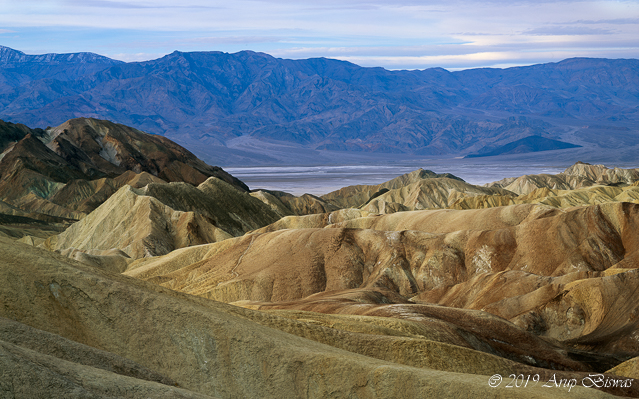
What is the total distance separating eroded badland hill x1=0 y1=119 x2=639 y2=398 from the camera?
2378 cm

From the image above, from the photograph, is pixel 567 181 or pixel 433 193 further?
pixel 567 181

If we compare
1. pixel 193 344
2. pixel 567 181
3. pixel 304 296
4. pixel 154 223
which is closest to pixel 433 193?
pixel 567 181

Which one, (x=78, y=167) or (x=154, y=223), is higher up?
(x=78, y=167)

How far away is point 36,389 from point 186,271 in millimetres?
47350

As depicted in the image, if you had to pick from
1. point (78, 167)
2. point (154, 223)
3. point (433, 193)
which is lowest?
point (433, 193)

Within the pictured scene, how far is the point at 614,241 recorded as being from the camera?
6075 cm

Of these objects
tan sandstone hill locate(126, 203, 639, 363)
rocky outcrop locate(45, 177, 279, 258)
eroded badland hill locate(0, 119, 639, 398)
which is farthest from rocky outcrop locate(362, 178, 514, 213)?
tan sandstone hill locate(126, 203, 639, 363)

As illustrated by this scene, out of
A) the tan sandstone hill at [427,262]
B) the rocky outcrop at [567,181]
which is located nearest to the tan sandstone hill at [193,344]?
the tan sandstone hill at [427,262]

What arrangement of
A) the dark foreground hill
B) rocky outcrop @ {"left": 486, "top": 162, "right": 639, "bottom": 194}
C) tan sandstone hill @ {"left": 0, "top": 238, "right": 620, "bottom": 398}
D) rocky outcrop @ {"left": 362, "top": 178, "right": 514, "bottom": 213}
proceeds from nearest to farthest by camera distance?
tan sandstone hill @ {"left": 0, "top": 238, "right": 620, "bottom": 398} → the dark foreground hill → rocky outcrop @ {"left": 362, "top": 178, "right": 514, "bottom": 213} → rocky outcrop @ {"left": 486, "top": 162, "right": 639, "bottom": 194}

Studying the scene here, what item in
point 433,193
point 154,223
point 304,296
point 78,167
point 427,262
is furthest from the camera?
point 433,193

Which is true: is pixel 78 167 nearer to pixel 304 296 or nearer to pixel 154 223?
pixel 154 223

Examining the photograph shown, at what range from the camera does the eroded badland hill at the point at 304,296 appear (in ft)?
78.0

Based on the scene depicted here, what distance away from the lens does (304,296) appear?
186 ft

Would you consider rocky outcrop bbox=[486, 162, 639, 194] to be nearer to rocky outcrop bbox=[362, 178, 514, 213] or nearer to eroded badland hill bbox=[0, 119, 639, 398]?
rocky outcrop bbox=[362, 178, 514, 213]
